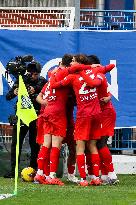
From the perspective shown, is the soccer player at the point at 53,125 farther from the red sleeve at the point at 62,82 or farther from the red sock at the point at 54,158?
the red sleeve at the point at 62,82

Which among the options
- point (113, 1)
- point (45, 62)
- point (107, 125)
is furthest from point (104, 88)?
point (113, 1)

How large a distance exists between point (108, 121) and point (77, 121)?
2.34 feet

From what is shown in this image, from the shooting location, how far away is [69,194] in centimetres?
1205

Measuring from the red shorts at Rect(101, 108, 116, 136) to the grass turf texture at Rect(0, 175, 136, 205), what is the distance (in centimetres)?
86

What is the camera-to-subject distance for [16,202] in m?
10.9

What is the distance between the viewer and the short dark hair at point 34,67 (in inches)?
588

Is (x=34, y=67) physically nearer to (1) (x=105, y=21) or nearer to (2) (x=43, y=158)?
(2) (x=43, y=158)

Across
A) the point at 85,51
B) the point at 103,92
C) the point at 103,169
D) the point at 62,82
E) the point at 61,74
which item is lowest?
the point at 103,169

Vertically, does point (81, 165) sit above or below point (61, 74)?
below

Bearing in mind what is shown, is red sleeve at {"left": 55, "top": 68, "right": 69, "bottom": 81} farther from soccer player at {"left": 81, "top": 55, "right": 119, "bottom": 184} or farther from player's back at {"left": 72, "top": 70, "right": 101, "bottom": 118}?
soccer player at {"left": 81, "top": 55, "right": 119, "bottom": 184}

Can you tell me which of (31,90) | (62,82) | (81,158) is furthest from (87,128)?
(31,90)

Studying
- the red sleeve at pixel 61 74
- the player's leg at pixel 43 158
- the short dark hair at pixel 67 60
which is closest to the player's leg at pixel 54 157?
the player's leg at pixel 43 158

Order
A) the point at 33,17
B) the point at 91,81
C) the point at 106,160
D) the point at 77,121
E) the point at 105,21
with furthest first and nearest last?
the point at 105,21 < the point at 33,17 < the point at 106,160 < the point at 77,121 < the point at 91,81

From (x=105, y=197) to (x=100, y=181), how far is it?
8.43 feet
